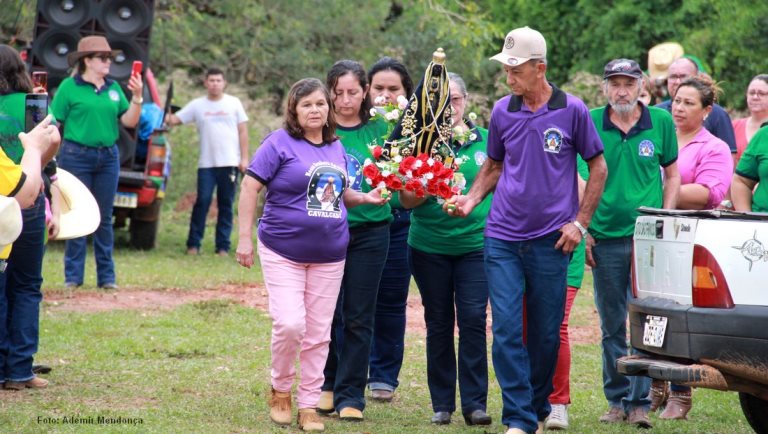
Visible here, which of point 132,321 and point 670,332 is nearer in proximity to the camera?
point 670,332

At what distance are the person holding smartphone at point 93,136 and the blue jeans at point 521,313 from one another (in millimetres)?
6355

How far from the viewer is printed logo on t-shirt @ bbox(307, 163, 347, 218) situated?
22.4ft

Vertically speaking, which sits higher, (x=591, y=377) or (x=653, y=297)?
(x=653, y=297)

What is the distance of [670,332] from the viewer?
631 centimetres

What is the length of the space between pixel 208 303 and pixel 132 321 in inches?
44.0

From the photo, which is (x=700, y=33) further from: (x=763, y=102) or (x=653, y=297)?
(x=653, y=297)

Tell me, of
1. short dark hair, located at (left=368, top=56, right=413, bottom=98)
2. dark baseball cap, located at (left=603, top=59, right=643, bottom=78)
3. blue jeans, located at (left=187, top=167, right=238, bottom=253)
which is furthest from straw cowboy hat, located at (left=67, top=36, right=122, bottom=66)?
dark baseball cap, located at (left=603, top=59, right=643, bottom=78)

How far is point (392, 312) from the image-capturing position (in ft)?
26.6

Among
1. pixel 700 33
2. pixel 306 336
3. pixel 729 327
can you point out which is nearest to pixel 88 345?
pixel 306 336

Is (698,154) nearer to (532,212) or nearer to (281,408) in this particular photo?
(532,212)

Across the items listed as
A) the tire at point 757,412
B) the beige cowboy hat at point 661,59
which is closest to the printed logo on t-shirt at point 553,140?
the tire at point 757,412

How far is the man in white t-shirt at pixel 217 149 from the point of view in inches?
612

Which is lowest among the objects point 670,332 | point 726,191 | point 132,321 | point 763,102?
point 132,321

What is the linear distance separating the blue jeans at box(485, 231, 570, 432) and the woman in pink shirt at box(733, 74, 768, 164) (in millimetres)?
2994
